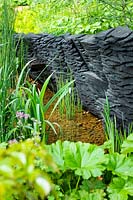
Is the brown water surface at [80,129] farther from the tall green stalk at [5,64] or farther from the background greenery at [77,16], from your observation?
the background greenery at [77,16]

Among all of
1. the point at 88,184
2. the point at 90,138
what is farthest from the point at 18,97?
the point at 88,184

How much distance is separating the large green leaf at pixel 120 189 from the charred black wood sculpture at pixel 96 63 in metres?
0.79

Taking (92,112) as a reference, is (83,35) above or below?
above

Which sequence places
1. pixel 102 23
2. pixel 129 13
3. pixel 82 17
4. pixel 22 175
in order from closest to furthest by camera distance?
pixel 22 175, pixel 129 13, pixel 102 23, pixel 82 17

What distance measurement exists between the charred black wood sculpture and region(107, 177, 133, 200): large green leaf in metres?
0.79

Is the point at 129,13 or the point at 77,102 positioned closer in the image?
the point at 129,13

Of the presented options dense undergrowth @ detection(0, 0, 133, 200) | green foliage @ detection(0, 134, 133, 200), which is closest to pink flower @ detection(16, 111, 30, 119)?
dense undergrowth @ detection(0, 0, 133, 200)

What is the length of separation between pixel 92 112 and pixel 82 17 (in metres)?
0.83

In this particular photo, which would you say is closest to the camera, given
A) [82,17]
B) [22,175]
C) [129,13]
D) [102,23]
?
[22,175]

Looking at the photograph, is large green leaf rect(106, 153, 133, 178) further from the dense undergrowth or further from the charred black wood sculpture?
the charred black wood sculpture

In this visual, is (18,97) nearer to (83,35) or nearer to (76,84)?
(83,35)

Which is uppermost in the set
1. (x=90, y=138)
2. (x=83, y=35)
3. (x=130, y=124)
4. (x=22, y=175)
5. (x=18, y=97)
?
(x=22, y=175)

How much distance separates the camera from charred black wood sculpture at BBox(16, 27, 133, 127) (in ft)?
7.85

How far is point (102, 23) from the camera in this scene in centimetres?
321
